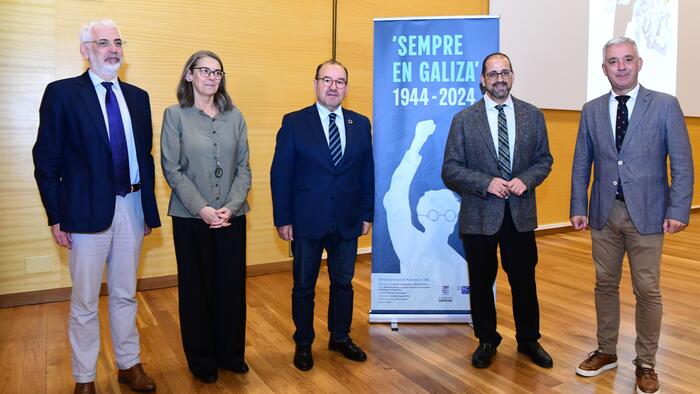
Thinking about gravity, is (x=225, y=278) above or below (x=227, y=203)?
below

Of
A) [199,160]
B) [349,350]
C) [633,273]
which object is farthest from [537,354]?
[199,160]

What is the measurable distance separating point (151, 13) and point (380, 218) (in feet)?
7.82

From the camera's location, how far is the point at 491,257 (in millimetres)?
2912

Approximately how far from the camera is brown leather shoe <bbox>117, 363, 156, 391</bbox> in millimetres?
2592

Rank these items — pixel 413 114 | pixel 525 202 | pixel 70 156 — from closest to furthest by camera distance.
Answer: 1. pixel 70 156
2. pixel 525 202
3. pixel 413 114

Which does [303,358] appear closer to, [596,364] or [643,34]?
[596,364]

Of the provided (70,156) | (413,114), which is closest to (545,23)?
(413,114)

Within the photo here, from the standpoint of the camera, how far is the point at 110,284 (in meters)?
2.55

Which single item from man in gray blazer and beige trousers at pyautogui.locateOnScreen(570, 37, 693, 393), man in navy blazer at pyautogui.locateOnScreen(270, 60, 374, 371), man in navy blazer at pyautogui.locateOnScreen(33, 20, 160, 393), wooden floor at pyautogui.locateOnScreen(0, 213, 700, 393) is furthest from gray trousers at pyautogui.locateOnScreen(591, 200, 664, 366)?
man in navy blazer at pyautogui.locateOnScreen(33, 20, 160, 393)

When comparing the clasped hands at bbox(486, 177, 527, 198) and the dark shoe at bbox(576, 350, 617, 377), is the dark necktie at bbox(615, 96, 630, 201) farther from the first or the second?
the dark shoe at bbox(576, 350, 617, 377)

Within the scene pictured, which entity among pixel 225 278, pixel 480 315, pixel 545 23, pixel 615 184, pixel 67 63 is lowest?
pixel 480 315

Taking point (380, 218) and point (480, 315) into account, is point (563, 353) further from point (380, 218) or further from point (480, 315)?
point (380, 218)

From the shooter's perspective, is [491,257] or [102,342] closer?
[491,257]

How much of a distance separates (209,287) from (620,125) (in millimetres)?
2122
